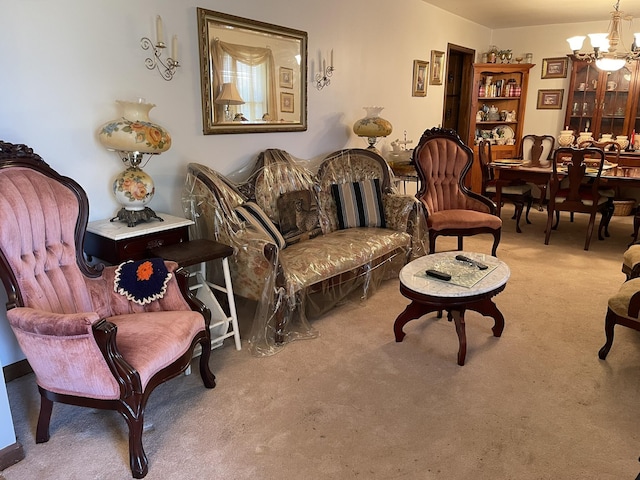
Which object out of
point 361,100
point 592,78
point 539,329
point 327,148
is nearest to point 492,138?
point 592,78

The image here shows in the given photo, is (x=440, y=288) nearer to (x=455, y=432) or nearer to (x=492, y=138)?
(x=455, y=432)

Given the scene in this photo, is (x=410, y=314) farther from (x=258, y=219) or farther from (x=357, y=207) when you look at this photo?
(x=357, y=207)

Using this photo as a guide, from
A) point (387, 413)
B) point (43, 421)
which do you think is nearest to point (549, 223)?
point (387, 413)

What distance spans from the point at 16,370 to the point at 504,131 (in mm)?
6581

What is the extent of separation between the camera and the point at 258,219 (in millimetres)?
2986

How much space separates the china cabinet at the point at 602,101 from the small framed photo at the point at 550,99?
0.18 m

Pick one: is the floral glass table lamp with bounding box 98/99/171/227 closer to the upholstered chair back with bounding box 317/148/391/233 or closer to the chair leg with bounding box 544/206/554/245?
the upholstered chair back with bounding box 317/148/391/233

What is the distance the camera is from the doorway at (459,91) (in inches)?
257

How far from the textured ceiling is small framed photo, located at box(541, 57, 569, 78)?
49cm

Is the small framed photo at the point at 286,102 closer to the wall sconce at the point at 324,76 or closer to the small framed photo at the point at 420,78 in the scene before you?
the wall sconce at the point at 324,76

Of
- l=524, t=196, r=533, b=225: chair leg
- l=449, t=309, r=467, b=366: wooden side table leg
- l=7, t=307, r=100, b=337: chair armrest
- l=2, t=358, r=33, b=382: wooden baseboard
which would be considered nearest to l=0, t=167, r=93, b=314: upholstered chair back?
l=7, t=307, r=100, b=337: chair armrest

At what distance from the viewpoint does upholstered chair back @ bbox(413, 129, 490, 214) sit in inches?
168

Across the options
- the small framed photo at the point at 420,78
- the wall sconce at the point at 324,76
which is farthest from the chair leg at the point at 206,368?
the small framed photo at the point at 420,78

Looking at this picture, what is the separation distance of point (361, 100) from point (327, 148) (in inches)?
26.6
